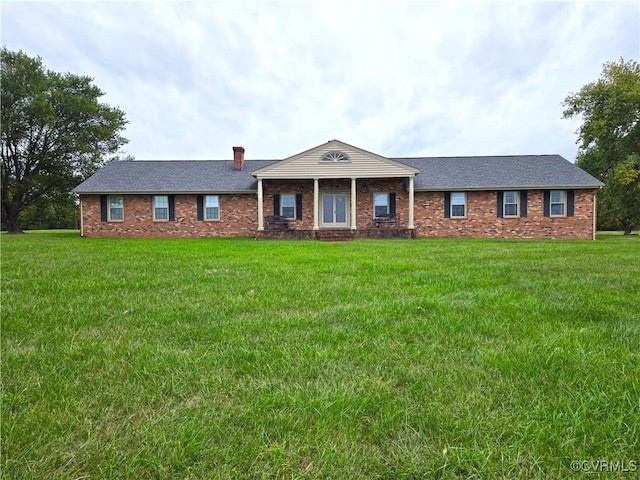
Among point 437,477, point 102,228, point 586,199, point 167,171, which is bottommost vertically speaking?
point 437,477

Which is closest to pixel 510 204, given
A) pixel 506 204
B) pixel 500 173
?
pixel 506 204

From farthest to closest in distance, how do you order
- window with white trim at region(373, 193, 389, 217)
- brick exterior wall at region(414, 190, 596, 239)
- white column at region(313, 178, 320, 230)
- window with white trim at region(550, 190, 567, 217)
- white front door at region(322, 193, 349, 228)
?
white front door at region(322, 193, 349, 228) < window with white trim at region(373, 193, 389, 217) < window with white trim at region(550, 190, 567, 217) < brick exterior wall at region(414, 190, 596, 239) < white column at region(313, 178, 320, 230)

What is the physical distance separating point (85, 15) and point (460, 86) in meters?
19.4

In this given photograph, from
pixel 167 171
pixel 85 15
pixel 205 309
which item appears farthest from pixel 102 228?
pixel 205 309

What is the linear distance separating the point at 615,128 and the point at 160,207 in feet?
93.0

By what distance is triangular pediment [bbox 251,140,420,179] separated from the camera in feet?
53.5

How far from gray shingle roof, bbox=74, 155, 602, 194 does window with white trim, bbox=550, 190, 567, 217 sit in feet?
1.87

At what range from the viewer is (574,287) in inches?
163

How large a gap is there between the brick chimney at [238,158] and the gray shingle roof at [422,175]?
341mm

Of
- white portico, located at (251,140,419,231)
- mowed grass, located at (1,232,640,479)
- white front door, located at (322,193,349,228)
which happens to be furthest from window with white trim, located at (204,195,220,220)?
mowed grass, located at (1,232,640,479)

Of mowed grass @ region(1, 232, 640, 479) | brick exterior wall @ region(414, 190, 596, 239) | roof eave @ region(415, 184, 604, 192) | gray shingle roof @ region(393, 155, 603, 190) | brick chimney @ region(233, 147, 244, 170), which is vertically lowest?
mowed grass @ region(1, 232, 640, 479)

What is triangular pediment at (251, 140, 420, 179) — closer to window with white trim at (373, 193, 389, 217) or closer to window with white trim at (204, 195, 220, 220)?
window with white trim at (373, 193, 389, 217)

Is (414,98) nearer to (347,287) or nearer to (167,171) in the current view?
(167,171)

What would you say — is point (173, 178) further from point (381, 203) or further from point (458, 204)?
point (458, 204)
